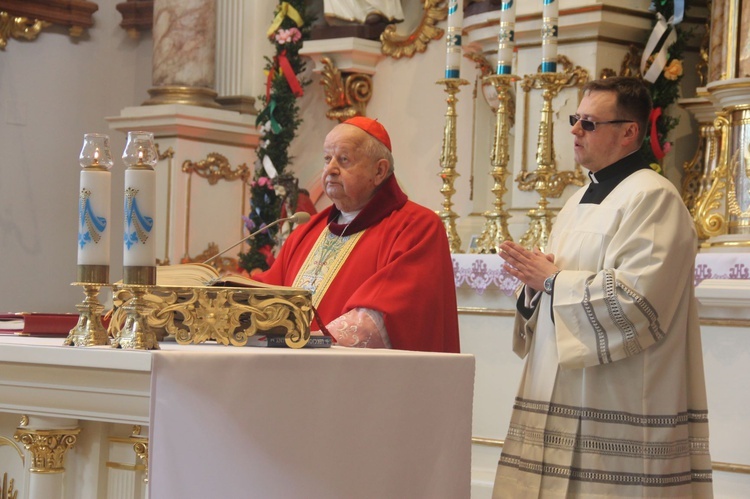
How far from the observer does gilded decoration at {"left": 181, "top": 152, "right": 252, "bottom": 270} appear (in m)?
8.09

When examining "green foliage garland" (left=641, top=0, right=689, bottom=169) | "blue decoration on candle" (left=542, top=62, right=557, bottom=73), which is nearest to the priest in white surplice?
"blue decoration on candle" (left=542, top=62, right=557, bottom=73)

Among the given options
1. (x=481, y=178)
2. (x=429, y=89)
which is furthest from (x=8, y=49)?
(x=481, y=178)

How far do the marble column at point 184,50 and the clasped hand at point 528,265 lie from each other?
473 cm

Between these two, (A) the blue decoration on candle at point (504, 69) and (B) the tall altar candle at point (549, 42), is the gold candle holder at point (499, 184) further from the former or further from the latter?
(B) the tall altar candle at point (549, 42)

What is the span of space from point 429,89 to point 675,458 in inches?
175

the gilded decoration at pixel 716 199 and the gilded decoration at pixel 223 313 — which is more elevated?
the gilded decoration at pixel 716 199

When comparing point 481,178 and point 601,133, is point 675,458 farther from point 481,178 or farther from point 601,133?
point 481,178

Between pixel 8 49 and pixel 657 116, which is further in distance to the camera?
pixel 8 49

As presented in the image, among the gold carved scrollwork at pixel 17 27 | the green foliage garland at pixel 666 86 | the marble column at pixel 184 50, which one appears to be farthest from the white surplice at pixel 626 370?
the gold carved scrollwork at pixel 17 27

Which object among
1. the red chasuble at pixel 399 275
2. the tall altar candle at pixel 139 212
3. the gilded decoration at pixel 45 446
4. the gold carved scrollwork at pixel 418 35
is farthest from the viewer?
the gold carved scrollwork at pixel 418 35

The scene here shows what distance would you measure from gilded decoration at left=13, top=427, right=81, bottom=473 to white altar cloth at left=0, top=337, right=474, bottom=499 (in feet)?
0.36

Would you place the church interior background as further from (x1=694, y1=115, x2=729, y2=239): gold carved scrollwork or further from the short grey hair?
the short grey hair

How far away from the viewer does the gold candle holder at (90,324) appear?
2893 mm

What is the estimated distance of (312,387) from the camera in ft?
9.39
